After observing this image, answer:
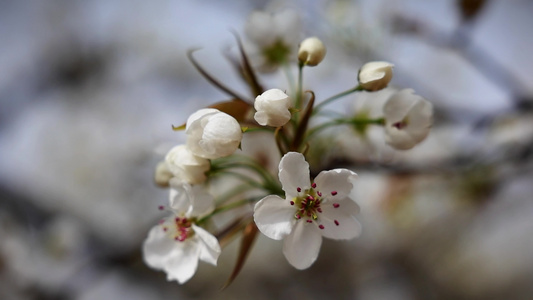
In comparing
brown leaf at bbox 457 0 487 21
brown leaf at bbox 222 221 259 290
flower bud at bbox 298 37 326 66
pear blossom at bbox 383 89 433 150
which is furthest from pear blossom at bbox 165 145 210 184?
brown leaf at bbox 457 0 487 21

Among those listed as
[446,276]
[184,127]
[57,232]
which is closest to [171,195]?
[184,127]

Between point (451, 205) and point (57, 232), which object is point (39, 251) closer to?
point (57, 232)

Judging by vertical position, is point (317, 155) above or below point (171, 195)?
below

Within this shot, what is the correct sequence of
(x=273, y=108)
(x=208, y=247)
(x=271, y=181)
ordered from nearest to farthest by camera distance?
(x=273, y=108) → (x=208, y=247) → (x=271, y=181)

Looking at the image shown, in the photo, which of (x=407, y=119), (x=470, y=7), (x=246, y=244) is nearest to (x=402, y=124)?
(x=407, y=119)

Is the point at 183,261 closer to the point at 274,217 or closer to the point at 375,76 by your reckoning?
the point at 274,217

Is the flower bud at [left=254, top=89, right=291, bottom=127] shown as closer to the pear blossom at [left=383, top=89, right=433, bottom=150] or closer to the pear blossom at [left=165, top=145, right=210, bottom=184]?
the pear blossom at [left=165, top=145, right=210, bottom=184]

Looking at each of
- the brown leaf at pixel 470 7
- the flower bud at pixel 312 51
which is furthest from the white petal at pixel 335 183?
the brown leaf at pixel 470 7

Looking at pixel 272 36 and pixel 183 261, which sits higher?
pixel 272 36
